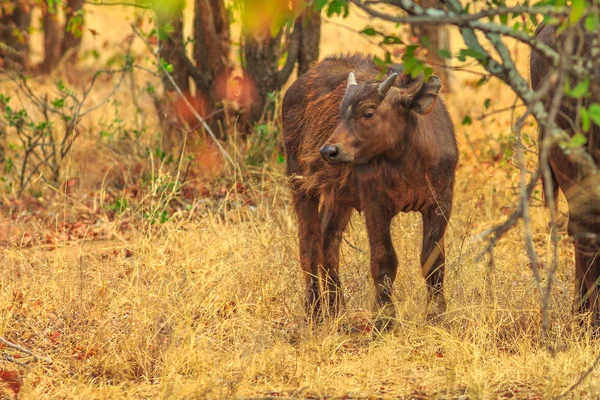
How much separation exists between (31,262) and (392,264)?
106 inches

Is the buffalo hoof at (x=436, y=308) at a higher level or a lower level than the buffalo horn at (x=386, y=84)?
lower

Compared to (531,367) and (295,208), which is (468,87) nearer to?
(295,208)

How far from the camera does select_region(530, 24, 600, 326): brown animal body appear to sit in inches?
214

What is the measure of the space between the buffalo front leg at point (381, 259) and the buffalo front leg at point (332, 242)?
391mm

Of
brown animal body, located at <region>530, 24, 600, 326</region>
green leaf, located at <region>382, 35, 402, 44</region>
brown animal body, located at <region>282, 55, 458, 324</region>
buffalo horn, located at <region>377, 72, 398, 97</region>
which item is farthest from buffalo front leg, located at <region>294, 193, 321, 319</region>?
green leaf, located at <region>382, 35, 402, 44</region>

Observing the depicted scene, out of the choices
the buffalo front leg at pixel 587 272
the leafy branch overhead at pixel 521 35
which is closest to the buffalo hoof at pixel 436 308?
the buffalo front leg at pixel 587 272

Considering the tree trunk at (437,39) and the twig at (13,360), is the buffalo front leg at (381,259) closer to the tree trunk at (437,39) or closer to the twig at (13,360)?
the twig at (13,360)

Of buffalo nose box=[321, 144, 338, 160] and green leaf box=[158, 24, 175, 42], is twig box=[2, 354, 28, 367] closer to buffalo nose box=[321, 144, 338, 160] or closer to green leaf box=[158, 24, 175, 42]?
buffalo nose box=[321, 144, 338, 160]

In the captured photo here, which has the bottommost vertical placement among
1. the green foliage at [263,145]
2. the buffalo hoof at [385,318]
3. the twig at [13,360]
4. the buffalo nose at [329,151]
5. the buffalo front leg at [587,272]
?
the twig at [13,360]

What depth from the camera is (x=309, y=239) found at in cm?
666

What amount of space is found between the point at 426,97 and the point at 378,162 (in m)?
0.50

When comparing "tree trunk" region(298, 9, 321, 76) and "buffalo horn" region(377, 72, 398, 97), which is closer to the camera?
"buffalo horn" region(377, 72, 398, 97)

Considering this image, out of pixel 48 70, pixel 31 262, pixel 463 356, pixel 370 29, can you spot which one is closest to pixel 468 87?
pixel 48 70

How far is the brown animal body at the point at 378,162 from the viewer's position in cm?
572
